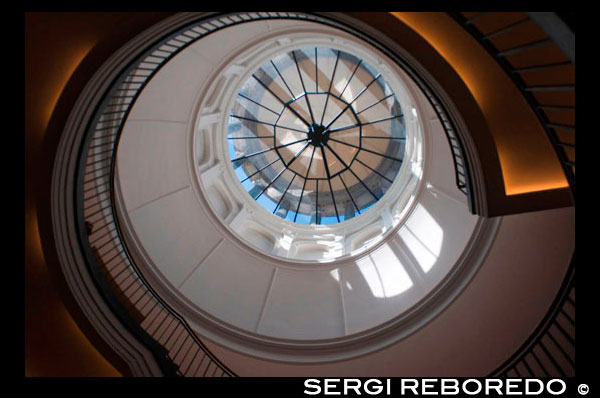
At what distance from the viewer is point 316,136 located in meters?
13.1

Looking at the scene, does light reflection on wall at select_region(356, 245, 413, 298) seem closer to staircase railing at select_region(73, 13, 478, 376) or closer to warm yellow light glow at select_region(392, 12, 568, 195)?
staircase railing at select_region(73, 13, 478, 376)

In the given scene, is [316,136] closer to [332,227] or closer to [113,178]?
[332,227]

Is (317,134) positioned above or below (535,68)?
above

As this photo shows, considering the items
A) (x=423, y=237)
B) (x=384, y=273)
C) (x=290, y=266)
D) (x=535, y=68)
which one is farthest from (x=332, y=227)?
(x=535, y=68)

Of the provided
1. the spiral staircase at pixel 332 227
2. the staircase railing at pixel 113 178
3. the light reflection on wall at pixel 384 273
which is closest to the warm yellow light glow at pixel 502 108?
the spiral staircase at pixel 332 227

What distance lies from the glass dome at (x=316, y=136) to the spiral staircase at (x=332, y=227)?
1.32 feet

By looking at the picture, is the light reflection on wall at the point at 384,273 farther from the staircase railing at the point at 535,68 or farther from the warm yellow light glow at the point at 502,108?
the staircase railing at the point at 535,68

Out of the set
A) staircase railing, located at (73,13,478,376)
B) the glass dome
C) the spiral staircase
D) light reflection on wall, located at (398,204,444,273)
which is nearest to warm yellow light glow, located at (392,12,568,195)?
the spiral staircase

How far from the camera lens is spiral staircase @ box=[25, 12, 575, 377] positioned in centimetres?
467

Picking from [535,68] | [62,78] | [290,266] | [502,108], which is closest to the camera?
[535,68]

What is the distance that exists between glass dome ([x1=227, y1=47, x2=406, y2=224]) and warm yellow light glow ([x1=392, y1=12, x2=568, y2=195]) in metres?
7.76

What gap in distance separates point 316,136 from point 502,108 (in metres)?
8.79

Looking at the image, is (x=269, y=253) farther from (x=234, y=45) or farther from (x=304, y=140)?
(x=234, y=45)

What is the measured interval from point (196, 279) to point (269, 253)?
7.56ft
